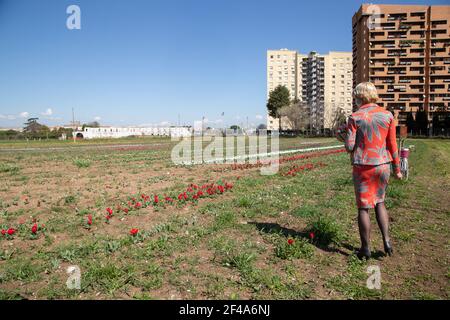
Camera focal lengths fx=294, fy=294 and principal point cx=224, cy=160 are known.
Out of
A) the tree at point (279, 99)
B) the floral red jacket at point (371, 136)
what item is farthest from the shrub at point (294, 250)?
the tree at point (279, 99)

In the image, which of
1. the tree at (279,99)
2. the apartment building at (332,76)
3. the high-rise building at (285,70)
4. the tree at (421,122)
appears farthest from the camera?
the high-rise building at (285,70)

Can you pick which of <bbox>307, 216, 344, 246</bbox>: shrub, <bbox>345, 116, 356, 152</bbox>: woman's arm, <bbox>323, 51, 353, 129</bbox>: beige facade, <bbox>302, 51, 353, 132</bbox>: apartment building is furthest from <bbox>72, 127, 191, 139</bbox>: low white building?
<bbox>345, 116, 356, 152</bbox>: woman's arm

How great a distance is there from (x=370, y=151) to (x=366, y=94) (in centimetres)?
86

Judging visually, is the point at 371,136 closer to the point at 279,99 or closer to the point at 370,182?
the point at 370,182

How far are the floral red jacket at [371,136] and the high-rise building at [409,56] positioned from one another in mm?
103191

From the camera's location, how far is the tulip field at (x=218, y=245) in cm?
363

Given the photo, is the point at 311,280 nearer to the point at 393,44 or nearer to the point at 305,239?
the point at 305,239

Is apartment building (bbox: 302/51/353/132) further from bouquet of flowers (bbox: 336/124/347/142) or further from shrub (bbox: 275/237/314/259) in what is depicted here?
shrub (bbox: 275/237/314/259)

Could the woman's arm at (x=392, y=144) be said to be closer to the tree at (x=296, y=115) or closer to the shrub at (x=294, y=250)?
the shrub at (x=294, y=250)

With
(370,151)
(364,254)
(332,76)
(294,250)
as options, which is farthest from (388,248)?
(332,76)

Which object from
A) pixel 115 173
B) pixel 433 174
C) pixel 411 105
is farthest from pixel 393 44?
pixel 115 173

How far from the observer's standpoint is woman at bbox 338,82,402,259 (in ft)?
13.4

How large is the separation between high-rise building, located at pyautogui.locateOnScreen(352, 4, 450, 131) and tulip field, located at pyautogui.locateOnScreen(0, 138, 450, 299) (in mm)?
100918
